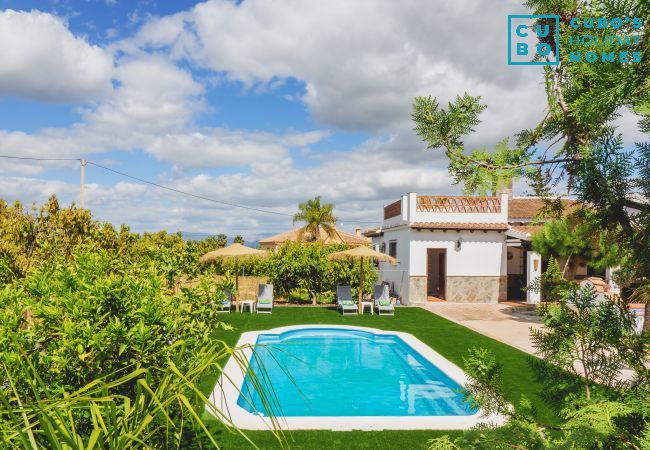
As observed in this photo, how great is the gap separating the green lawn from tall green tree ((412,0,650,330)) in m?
0.84

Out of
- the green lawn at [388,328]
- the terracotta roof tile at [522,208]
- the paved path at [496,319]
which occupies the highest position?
the terracotta roof tile at [522,208]

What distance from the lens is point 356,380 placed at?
11734mm

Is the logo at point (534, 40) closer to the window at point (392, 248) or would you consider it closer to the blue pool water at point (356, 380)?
the blue pool water at point (356, 380)

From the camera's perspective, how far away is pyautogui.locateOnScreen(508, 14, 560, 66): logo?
223cm

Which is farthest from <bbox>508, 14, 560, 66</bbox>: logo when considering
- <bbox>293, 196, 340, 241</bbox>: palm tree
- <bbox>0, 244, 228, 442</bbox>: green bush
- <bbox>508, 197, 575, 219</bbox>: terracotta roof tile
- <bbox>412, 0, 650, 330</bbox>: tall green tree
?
<bbox>293, 196, 340, 241</bbox>: palm tree

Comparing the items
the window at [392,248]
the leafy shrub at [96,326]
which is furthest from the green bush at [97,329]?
the window at [392,248]

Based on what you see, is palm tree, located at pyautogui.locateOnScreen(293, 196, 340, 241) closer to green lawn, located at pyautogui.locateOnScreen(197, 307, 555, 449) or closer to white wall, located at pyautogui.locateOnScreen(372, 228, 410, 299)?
white wall, located at pyautogui.locateOnScreen(372, 228, 410, 299)

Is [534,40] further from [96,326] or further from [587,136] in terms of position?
[96,326]

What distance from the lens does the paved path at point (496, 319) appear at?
1418 centimetres

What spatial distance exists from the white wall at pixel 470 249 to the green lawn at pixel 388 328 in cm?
411

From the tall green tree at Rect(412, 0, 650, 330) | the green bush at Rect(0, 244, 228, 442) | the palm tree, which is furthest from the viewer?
the palm tree

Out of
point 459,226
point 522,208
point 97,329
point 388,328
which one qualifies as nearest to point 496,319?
point 388,328

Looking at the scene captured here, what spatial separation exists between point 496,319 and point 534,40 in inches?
703

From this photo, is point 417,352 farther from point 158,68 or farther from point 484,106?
point 158,68
